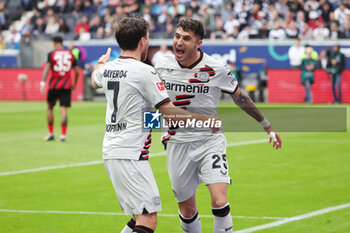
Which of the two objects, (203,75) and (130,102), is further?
(203,75)

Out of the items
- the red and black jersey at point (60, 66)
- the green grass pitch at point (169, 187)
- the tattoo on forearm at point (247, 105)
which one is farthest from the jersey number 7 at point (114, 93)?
the red and black jersey at point (60, 66)

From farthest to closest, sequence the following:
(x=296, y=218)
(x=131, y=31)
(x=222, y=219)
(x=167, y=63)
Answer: (x=296, y=218) → (x=167, y=63) → (x=222, y=219) → (x=131, y=31)

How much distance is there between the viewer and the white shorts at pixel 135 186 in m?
5.56

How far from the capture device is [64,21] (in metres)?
36.6

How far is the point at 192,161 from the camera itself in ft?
22.3

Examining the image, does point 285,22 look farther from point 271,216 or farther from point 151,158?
point 271,216

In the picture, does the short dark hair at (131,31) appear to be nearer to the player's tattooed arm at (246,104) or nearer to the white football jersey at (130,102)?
the white football jersey at (130,102)

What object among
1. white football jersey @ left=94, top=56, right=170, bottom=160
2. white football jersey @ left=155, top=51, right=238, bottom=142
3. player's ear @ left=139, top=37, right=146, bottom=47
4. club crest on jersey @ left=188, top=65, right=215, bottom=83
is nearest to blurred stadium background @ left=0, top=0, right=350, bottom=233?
white football jersey @ left=155, top=51, right=238, bottom=142

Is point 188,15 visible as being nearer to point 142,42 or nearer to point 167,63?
point 167,63

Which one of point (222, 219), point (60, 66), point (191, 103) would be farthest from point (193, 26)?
point (60, 66)

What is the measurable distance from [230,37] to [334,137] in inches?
611

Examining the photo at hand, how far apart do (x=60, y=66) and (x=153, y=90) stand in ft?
39.1

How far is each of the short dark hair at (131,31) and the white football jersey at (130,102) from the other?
0.14 meters

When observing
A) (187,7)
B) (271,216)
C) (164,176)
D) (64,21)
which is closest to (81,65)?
(64,21)
